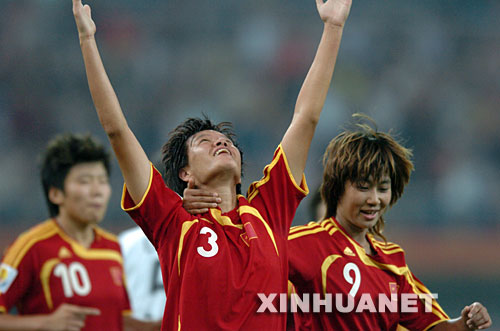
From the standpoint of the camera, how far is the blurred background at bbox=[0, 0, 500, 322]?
9.71 metres

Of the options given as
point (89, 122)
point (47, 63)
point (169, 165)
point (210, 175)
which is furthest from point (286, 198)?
point (47, 63)

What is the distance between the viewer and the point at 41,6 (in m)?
11.6

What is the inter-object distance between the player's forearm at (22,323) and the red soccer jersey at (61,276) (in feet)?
0.39

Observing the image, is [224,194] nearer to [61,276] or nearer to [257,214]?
[257,214]

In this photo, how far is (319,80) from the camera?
9.86 ft

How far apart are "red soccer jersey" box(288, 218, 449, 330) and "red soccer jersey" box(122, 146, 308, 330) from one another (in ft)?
1.41

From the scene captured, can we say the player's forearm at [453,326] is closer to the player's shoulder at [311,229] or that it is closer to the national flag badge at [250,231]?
the player's shoulder at [311,229]

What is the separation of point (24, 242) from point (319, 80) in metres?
2.87

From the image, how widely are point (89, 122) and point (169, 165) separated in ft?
25.4

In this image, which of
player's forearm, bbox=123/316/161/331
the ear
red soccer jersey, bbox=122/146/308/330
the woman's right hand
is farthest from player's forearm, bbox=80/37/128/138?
the ear

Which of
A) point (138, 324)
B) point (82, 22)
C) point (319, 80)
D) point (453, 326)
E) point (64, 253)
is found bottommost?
point (138, 324)

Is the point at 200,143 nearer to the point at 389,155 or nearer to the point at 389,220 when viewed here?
the point at 389,155

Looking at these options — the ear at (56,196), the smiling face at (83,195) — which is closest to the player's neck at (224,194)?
the smiling face at (83,195)

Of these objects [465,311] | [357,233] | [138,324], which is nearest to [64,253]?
[138,324]
